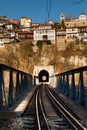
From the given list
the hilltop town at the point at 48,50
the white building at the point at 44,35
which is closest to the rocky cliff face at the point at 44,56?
the hilltop town at the point at 48,50

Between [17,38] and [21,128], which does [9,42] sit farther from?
[21,128]

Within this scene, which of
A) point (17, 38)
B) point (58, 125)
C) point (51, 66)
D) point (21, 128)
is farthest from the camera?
point (17, 38)

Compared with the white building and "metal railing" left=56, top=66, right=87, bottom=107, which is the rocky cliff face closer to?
the white building

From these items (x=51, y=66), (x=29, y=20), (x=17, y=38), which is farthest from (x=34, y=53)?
(x=29, y=20)

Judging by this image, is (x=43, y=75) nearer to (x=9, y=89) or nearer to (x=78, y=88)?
(x=78, y=88)

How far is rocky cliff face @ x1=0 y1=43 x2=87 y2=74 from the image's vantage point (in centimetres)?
8899

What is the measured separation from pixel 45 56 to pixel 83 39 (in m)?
17.3

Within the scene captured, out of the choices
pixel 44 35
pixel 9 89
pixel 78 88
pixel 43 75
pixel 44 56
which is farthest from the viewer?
pixel 44 35

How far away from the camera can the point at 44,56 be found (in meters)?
89.8

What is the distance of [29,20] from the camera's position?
5664 inches

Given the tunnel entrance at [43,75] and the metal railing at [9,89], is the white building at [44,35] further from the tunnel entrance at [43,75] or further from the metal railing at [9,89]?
the metal railing at [9,89]

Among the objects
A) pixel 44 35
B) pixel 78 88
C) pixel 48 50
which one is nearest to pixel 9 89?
pixel 78 88

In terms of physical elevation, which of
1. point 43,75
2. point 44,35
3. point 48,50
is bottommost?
point 43,75

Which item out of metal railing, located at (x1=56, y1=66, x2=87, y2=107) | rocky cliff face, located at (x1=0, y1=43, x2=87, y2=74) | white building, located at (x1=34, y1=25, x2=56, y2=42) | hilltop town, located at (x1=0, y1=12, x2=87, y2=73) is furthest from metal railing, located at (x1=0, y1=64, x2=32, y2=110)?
white building, located at (x1=34, y1=25, x2=56, y2=42)
